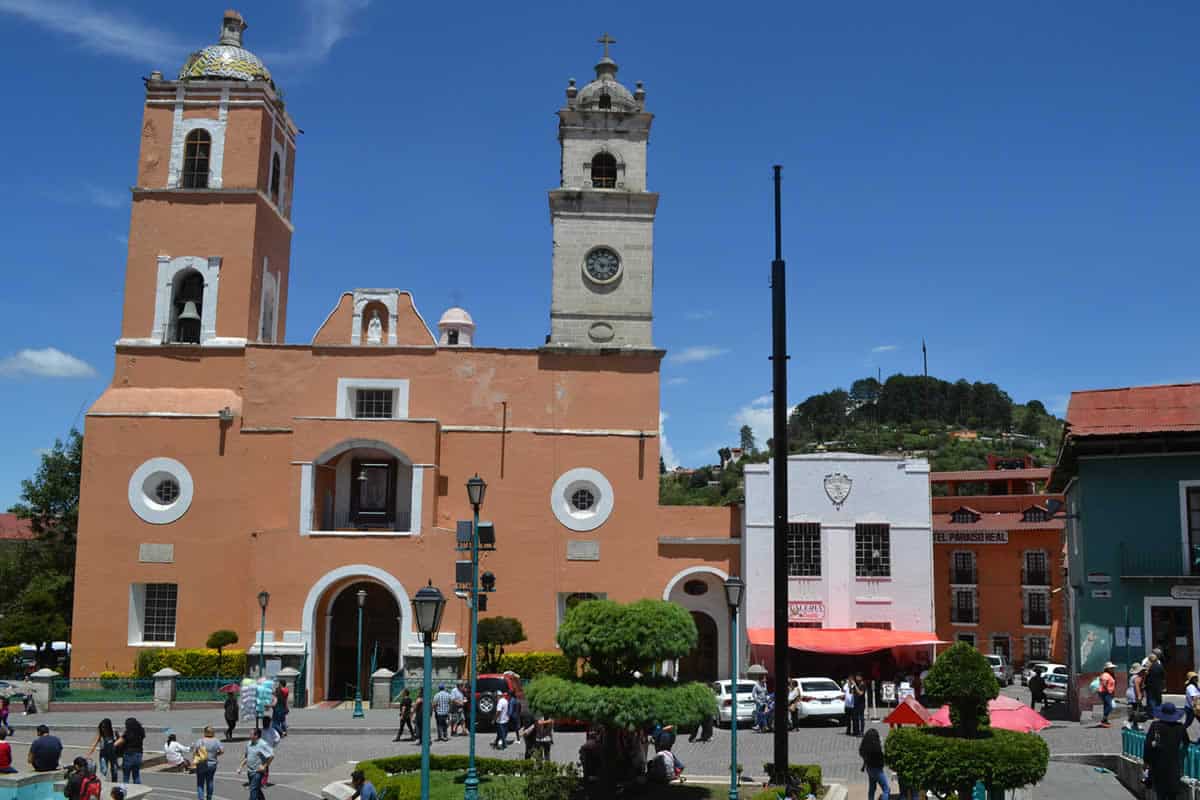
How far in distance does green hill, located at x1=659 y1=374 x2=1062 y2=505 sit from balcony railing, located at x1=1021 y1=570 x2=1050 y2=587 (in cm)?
3528

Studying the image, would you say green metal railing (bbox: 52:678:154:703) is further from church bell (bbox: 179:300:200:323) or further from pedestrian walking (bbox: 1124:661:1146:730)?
pedestrian walking (bbox: 1124:661:1146:730)

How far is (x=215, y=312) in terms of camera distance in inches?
1394

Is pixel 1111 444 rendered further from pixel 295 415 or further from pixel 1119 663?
pixel 295 415

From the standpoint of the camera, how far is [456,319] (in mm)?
51844

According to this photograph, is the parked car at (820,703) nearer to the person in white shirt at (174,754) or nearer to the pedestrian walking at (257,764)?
the person in white shirt at (174,754)

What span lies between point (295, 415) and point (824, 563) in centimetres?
1681

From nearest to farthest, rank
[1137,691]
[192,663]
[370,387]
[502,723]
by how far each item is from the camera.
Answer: [1137,691] → [502,723] → [192,663] → [370,387]

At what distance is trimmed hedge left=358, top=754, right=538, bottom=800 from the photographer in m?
16.8

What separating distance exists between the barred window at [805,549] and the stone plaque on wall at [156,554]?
18.6 meters

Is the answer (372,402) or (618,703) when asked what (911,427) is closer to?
(372,402)

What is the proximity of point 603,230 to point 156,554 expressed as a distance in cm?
1684

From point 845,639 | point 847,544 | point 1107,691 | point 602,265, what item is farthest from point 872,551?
point 602,265

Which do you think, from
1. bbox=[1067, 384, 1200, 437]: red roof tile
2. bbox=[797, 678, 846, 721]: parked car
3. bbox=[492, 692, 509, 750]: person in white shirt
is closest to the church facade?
bbox=[797, 678, 846, 721]: parked car

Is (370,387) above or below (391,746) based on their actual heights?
above
